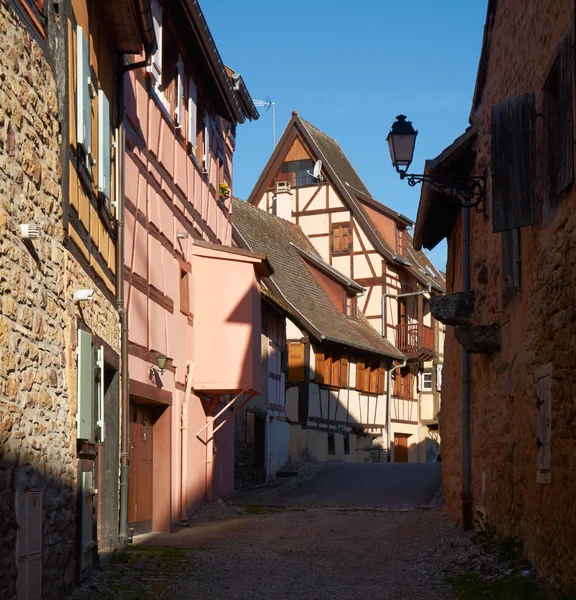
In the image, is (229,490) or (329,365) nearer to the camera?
(229,490)

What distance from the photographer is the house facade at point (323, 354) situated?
2877cm

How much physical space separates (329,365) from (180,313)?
583 inches

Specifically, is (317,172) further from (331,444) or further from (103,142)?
(103,142)

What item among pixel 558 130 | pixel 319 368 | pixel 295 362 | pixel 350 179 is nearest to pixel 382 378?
pixel 319 368

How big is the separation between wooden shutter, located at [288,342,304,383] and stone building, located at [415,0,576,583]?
573 inches

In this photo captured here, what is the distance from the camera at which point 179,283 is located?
15.9 m

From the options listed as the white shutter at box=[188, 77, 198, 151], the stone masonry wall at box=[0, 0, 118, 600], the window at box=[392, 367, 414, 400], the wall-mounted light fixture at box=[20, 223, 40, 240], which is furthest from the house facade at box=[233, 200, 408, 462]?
the wall-mounted light fixture at box=[20, 223, 40, 240]

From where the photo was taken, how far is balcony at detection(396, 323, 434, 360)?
3666cm

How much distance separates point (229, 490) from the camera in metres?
20.3

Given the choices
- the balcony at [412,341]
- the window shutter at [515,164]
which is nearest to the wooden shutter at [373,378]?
the balcony at [412,341]

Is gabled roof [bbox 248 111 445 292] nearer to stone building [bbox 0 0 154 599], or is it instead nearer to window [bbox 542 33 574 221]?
stone building [bbox 0 0 154 599]

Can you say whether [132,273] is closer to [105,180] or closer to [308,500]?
[105,180]

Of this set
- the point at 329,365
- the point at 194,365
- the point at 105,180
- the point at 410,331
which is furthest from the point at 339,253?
the point at 105,180

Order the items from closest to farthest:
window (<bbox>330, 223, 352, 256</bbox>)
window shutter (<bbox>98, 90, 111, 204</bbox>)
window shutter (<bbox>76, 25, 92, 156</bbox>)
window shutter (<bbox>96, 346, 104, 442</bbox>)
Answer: window shutter (<bbox>76, 25, 92, 156</bbox>) → window shutter (<bbox>96, 346, 104, 442</bbox>) → window shutter (<bbox>98, 90, 111, 204</bbox>) → window (<bbox>330, 223, 352, 256</bbox>)
